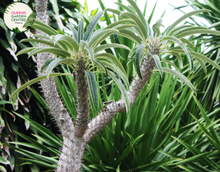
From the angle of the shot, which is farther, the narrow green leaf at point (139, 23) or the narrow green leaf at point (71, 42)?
the narrow green leaf at point (139, 23)

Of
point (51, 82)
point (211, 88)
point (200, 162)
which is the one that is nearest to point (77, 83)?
point (51, 82)

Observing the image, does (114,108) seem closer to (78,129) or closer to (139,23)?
(78,129)

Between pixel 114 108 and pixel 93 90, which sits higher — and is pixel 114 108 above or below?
below

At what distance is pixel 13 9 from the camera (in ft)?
2.72

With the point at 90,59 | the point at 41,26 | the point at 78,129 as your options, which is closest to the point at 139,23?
the point at 90,59

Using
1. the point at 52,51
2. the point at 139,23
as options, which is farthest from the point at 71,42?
the point at 139,23

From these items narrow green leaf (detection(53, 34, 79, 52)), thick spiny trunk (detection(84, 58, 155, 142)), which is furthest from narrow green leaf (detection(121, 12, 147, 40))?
narrow green leaf (detection(53, 34, 79, 52))

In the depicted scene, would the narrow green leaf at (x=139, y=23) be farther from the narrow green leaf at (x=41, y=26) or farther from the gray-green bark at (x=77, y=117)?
the narrow green leaf at (x=41, y=26)

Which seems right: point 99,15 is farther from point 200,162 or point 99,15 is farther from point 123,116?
point 200,162

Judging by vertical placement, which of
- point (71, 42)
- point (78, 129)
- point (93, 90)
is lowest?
point (78, 129)

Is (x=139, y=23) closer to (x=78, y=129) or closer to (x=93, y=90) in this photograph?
(x=93, y=90)

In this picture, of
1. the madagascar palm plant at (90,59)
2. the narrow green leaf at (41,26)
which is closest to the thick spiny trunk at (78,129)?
the madagascar palm plant at (90,59)

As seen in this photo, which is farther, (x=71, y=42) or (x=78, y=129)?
(x=78, y=129)

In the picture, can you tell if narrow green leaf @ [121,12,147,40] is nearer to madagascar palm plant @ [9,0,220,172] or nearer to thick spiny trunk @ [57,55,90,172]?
madagascar palm plant @ [9,0,220,172]
